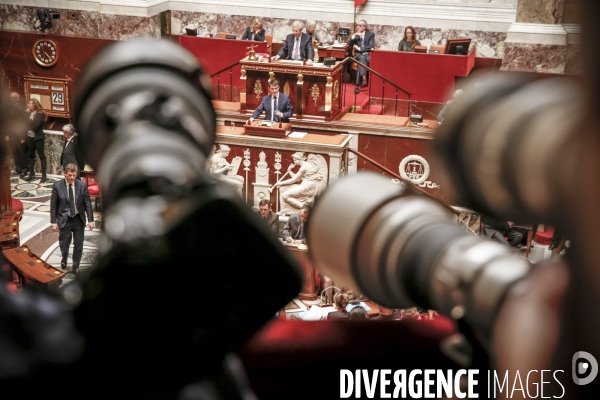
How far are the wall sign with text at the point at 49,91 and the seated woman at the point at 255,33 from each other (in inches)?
104

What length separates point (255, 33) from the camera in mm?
11195

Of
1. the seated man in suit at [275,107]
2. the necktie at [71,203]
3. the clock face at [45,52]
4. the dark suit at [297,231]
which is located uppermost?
the dark suit at [297,231]

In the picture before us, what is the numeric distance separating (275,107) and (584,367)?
826 cm

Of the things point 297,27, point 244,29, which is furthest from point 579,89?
point 244,29

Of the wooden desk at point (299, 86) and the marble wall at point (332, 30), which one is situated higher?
the marble wall at point (332, 30)

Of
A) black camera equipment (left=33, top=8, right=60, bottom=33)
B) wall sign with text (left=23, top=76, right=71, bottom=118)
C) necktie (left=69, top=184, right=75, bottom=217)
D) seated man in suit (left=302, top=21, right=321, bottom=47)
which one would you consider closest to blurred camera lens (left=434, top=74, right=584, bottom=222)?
necktie (left=69, top=184, right=75, bottom=217)

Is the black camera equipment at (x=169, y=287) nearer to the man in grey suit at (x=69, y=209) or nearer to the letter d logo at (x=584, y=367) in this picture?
the letter d logo at (x=584, y=367)

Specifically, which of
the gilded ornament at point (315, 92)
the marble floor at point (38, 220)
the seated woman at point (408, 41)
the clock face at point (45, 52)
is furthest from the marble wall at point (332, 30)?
the marble floor at point (38, 220)

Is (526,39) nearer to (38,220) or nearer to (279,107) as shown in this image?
(279,107)

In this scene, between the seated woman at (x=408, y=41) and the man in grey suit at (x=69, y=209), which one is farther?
the seated woman at (x=408, y=41)

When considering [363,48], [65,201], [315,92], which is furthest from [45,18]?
[65,201]

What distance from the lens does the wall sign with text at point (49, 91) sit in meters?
9.74

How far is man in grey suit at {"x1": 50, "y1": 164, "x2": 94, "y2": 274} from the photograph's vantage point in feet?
22.5

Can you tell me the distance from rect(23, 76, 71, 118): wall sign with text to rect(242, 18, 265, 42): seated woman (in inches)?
104
